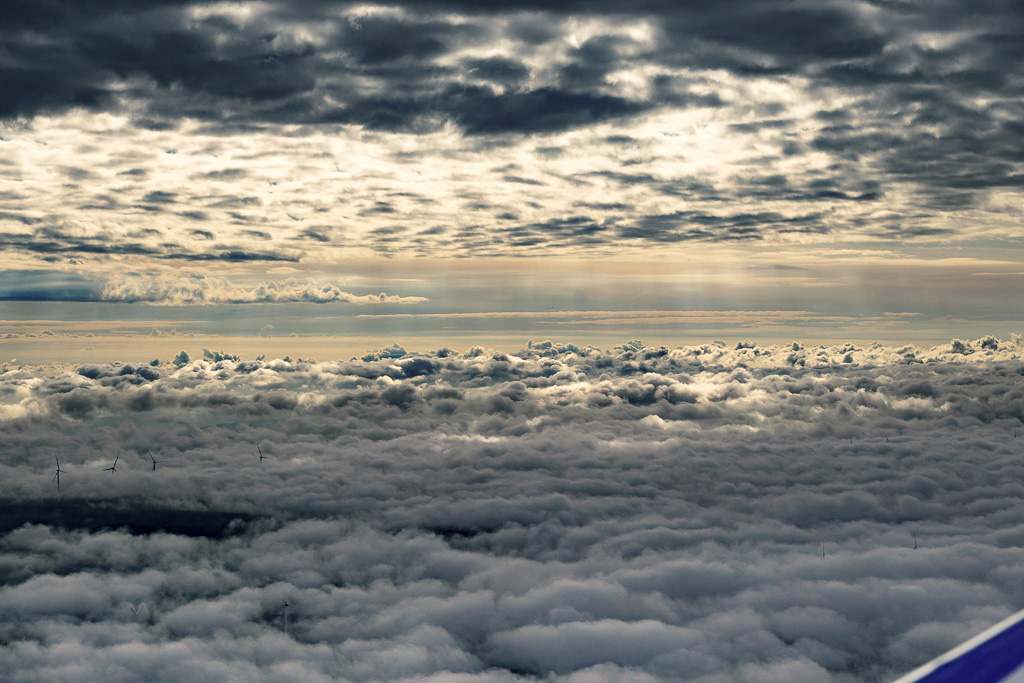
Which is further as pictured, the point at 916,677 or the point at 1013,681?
the point at 1013,681

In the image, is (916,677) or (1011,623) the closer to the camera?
(916,677)

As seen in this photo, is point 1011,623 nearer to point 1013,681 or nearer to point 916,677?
point 1013,681

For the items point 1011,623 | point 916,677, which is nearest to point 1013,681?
point 1011,623
